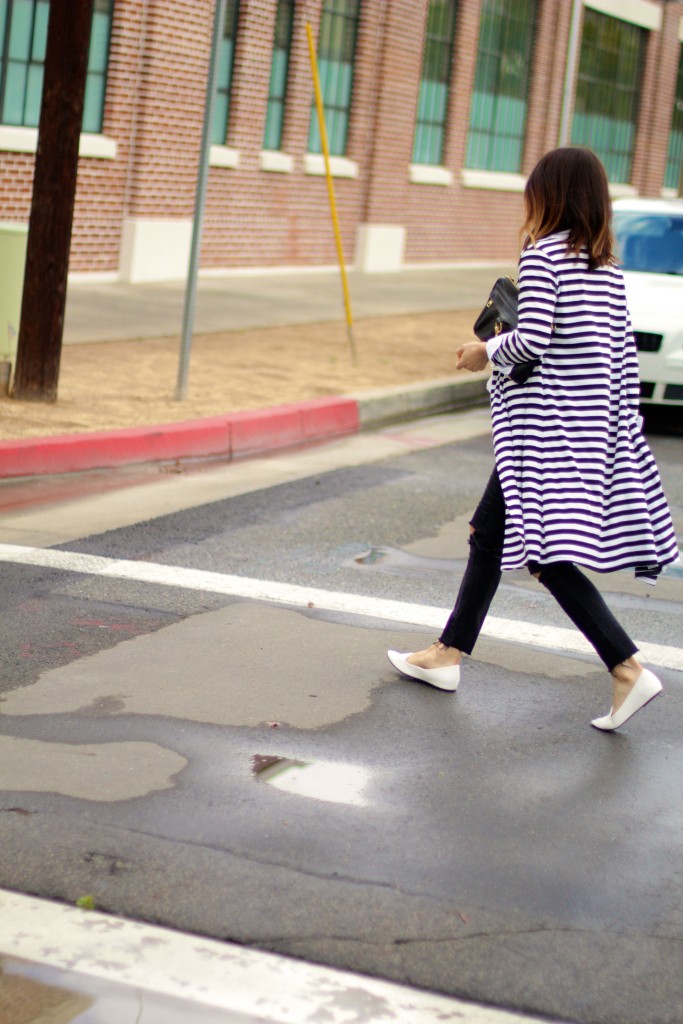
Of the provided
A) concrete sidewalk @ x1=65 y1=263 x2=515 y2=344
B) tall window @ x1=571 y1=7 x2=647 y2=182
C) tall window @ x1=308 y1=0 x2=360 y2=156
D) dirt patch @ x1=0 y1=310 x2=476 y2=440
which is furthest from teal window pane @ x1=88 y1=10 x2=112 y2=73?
tall window @ x1=571 y1=7 x2=647 y2=182

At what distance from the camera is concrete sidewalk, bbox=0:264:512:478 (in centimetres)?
927

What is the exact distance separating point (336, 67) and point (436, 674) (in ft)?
62.2

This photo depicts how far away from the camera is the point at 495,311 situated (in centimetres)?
513

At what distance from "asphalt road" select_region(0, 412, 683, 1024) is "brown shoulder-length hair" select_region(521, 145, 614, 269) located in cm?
156

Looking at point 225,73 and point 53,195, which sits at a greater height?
point 225,73

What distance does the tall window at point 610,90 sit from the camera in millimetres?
31719

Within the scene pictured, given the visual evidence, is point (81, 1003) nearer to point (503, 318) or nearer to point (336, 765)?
point (336, 765)

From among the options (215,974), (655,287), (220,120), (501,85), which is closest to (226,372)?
(655,287)

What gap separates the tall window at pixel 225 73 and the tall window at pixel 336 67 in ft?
7.09

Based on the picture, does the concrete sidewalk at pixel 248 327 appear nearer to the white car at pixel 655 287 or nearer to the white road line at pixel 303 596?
the white car at pixel 655 287

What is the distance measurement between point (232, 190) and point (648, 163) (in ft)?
58.1

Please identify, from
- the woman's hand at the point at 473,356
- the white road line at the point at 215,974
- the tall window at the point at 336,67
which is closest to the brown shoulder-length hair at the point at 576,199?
the woman's hand at the point at 473,356

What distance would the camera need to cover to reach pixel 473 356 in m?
5.13

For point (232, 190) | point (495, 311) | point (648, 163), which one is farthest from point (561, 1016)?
point (648, 163)
